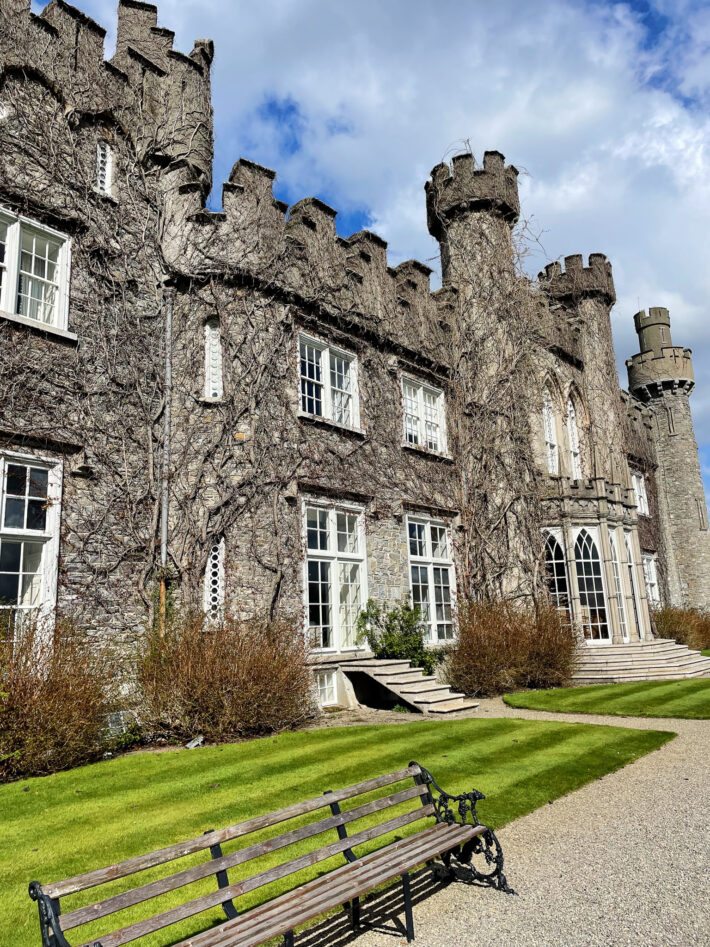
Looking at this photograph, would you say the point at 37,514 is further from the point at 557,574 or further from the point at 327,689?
the point at 557,574

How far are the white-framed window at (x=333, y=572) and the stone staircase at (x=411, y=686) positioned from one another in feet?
2.29

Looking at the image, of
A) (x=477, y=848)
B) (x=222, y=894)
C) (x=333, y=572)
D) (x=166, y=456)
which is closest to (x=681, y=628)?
(x=333, y=572)

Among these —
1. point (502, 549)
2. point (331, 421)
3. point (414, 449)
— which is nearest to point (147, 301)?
point (331, 421)

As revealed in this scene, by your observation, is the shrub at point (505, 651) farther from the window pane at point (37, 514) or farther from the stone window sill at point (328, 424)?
the window pane at point (37, 514)

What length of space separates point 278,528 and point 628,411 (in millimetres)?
21245

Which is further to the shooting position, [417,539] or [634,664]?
[634,664]

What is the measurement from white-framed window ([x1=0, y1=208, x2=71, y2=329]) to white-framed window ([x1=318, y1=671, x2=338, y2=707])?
7.30m

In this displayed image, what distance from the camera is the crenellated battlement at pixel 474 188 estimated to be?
1961 centimetres

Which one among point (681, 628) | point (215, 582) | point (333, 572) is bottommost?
point (681, 628)

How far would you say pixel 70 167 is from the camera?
11250 mm

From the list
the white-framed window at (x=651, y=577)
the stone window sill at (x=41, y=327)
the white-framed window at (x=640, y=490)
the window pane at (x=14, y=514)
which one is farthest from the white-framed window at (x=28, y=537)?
the white-framed window at (x=640, y=490)

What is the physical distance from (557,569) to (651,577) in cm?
1104

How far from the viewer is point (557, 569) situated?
61.5 feet

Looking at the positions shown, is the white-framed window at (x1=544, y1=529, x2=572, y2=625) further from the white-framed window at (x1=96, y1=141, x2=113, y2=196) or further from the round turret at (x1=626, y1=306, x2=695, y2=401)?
the round turret at (x1=626, y1=306, x2=695, y2=401)
